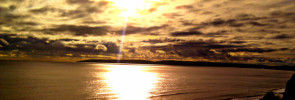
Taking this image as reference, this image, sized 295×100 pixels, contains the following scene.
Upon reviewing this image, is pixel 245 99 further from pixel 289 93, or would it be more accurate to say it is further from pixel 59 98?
pixel 59 98

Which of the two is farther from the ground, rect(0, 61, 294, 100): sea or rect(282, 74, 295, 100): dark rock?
rect(282, 74, 295, 100): dark rock

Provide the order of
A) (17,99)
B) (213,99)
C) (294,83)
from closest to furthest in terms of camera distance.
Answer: (294,83) → (17,99) → (213,99)

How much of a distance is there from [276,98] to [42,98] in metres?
33.4

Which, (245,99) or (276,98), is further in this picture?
(245,99)

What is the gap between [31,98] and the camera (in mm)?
34031

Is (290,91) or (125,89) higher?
(290,91)

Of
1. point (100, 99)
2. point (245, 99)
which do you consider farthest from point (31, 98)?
point (245, 99)

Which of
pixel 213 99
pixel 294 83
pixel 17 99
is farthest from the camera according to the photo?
pixel 213 99

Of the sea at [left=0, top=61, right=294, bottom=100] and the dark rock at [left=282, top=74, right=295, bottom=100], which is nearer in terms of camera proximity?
the dark rock at [left=282, top=74, right=295, bottom=100]

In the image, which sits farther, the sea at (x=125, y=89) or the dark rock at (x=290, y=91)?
the sea at (x=125, y=89)

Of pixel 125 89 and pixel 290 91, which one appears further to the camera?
pixel 125 89

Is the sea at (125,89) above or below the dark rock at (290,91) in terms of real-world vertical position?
below

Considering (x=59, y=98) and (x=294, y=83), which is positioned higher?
(x=294, y=83)

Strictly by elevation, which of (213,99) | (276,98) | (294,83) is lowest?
(213,99)
